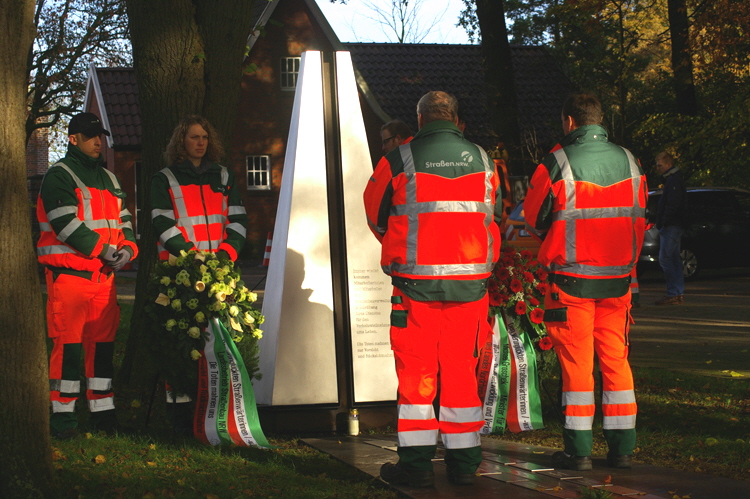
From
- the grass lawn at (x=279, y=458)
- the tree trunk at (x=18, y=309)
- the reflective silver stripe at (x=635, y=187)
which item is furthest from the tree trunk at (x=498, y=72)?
the tree trunk at (x=18, y=309)

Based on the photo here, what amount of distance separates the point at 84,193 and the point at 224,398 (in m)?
1.73

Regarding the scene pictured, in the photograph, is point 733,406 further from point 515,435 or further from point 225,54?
point 225,54

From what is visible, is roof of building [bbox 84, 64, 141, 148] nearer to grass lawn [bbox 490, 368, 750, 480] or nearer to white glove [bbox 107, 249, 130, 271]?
grass lawn [bbox 490, 368, 750, 480]

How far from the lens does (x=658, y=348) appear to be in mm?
10984

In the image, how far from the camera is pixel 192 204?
268 inches

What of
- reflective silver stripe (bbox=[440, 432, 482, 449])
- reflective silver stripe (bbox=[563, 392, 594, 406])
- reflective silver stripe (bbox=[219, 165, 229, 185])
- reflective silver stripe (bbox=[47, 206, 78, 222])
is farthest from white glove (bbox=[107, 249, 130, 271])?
reflective silver stripe (bbox=[563, 392, 594, 406])

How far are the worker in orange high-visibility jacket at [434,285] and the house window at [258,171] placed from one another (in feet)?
90.6

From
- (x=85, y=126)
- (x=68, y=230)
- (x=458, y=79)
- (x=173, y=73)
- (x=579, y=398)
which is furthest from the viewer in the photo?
(x=458, y=79)

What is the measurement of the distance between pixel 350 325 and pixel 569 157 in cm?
239

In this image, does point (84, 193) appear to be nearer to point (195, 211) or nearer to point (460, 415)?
point (195, 211)

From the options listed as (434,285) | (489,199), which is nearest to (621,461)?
(434,285)

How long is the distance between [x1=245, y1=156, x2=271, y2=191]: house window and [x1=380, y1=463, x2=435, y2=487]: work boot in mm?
27749

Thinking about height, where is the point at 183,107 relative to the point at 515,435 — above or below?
above

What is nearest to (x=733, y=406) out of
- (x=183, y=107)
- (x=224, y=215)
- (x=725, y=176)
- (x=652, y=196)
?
(x=224, y=215)
